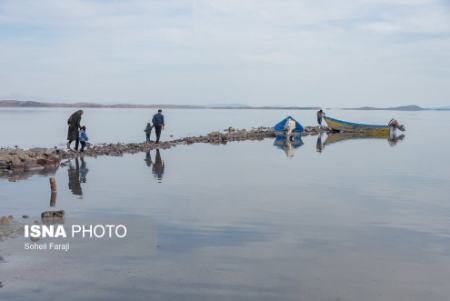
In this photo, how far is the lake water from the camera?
8.78 metres

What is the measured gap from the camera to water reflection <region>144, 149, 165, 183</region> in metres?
21.9

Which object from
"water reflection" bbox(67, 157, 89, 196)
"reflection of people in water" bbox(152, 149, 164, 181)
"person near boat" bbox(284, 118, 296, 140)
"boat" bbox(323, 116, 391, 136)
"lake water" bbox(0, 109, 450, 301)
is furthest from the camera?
"boat" bbox(323, 116, 391, 136)

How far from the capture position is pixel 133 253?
10.4 meters

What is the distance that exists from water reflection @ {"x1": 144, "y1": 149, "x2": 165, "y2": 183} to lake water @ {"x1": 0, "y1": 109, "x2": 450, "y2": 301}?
15 centimetres

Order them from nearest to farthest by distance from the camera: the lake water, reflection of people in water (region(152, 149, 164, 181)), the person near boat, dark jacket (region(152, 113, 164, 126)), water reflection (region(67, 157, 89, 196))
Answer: the lake water < water reflection (region(67, 157, 89, 196)) < reflection of people in water (region(152, 149, 164, 181)) < dark jacket (region(152, 113, 164, 126)) < the person near boat

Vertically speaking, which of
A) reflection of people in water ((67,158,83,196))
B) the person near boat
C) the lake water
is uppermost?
the person near boat

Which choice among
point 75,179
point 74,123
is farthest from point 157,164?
point 75,179

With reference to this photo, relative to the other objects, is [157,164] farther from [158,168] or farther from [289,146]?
[289,146]

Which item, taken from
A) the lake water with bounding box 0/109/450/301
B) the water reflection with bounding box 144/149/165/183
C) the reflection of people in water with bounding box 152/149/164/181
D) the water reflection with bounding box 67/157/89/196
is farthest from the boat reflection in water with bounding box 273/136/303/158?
the water reflection with bounding box 67/157/89/196

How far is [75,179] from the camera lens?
65.9 feet

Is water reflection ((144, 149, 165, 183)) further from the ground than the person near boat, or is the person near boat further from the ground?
the person near boat

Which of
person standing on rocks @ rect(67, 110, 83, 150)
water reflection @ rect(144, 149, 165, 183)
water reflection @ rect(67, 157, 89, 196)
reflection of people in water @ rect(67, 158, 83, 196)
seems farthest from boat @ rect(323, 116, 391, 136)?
reflection of people in water @ rect(67, 158, 83, 196)

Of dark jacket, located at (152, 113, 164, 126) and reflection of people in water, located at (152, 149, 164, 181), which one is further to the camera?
dark jacket, located at (152, 113, 164, 126)

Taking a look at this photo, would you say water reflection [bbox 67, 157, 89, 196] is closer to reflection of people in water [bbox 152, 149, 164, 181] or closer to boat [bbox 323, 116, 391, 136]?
reflection of people in water [bbox 152, 149, 164, 181]
